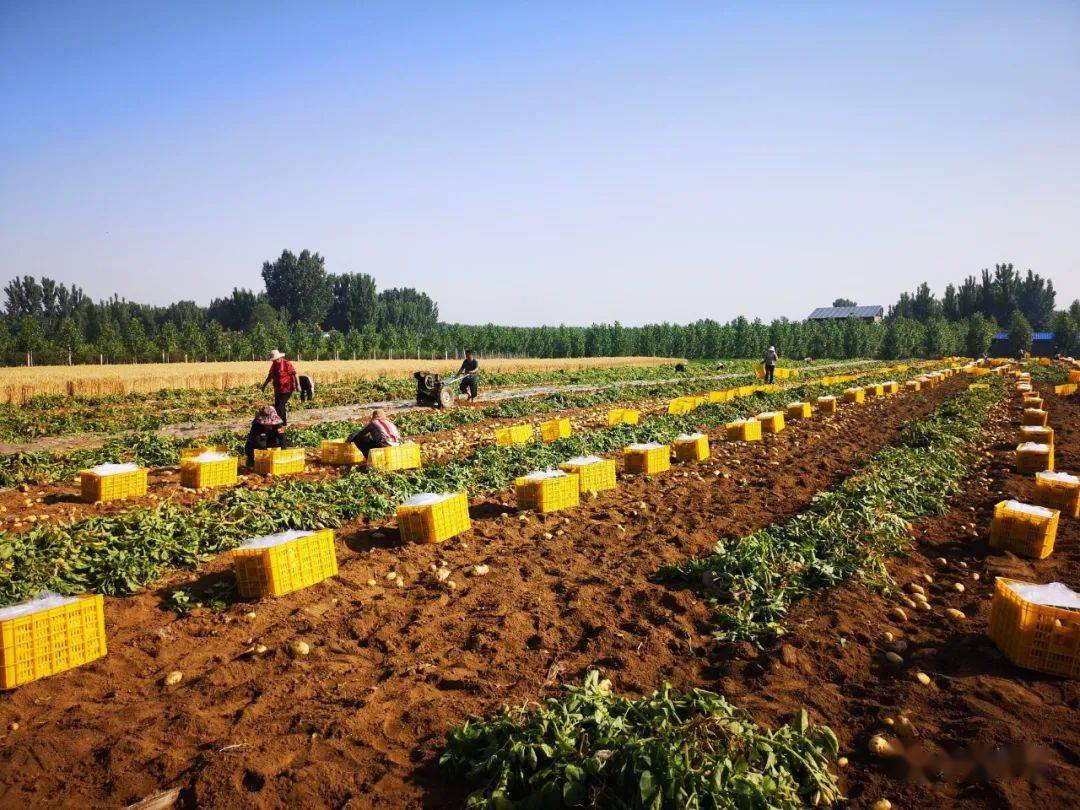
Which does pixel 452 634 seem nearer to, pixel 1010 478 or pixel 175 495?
pixel 175 495

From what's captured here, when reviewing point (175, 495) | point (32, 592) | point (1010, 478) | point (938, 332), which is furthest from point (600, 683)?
point (938, 332)

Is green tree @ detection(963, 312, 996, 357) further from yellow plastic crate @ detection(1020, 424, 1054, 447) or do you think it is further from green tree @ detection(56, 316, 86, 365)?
green tree @ detection(56, 316, 86, 365)

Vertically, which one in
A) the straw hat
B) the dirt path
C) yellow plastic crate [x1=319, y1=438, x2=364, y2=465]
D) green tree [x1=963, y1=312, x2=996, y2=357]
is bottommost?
the dirt path

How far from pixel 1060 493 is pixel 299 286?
114 metres

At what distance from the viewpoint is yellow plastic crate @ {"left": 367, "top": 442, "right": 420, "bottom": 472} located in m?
11.7

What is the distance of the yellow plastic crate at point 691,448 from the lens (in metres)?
13.5

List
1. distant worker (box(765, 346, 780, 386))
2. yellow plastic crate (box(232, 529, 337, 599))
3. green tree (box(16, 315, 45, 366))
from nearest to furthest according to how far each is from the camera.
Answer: yellow plastic crate (box(232, 529, 337, 599)) → distant worker (box(765, 346, 780, 386)) → green tree (box(16, 315, 45, 366))

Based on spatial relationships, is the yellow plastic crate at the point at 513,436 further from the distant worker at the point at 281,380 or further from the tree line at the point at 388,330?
the tree line at the point at 388,330

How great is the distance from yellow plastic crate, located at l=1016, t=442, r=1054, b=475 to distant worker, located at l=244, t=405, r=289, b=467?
14746 mm

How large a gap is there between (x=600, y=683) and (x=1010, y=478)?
11.1 m

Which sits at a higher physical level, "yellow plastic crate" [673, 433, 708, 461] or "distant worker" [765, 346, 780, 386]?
"distant worker" [765, 346, 780, 386]

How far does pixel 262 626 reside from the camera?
20.1 feet

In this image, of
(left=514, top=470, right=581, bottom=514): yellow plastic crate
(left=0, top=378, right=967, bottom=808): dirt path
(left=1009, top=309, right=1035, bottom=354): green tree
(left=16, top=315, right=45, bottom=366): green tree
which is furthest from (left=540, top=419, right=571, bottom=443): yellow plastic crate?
(left=1009, top=309, right=1035, bottom=354): green tree

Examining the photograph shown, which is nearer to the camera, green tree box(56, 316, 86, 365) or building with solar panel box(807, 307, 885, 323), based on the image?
green tree box(56, 316, 86, 365)
